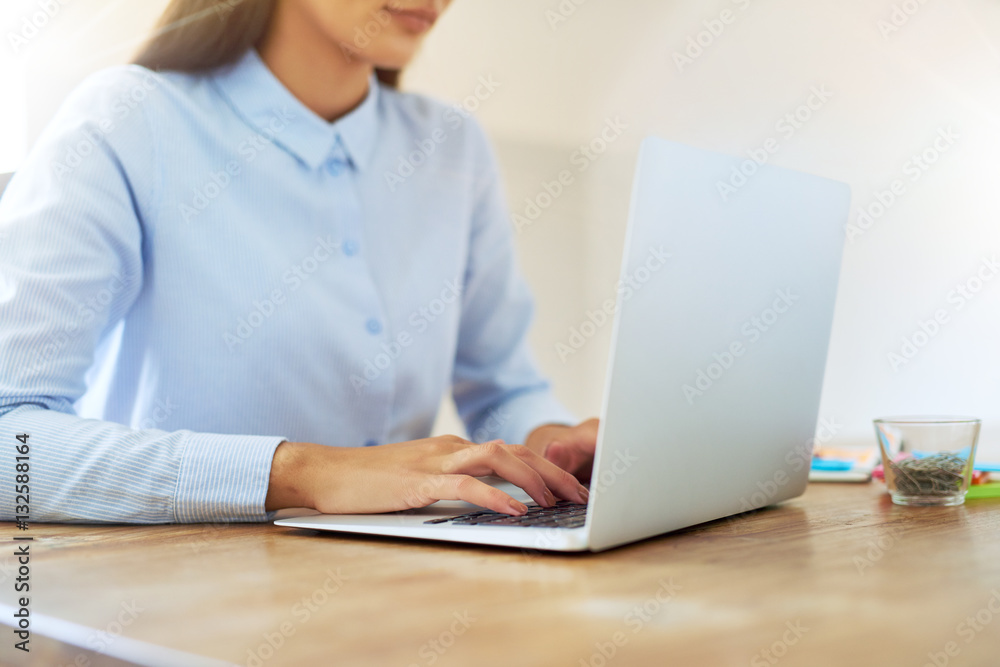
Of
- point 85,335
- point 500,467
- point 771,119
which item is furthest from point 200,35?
point 771,119

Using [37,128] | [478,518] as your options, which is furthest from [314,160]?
[37,128]

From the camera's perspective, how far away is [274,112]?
1.26m

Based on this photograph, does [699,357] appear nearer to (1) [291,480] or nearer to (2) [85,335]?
(1) [291,480]

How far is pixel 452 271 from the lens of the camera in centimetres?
146

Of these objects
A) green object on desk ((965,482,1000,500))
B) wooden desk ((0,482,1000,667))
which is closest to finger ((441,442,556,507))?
wooden desk ((0,482,1000,667))

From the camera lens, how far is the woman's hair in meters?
1.23

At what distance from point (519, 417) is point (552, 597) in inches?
39.3

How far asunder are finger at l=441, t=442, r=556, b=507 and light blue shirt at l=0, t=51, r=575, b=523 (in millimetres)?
210

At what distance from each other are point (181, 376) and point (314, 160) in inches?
15.4

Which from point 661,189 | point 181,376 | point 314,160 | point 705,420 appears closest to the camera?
point 661,189

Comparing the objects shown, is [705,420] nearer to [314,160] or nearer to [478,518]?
[478,518]

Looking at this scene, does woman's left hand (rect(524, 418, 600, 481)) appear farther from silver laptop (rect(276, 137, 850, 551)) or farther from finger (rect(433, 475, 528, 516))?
finger (rect(433, 475, 528, 516))

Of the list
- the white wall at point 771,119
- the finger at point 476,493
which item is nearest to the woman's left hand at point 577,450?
the finger at point 476,493

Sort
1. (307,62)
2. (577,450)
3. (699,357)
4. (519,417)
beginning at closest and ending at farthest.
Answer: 1. (699,357)
2. (577,450)
3. (307,62)
4. (519,417)
